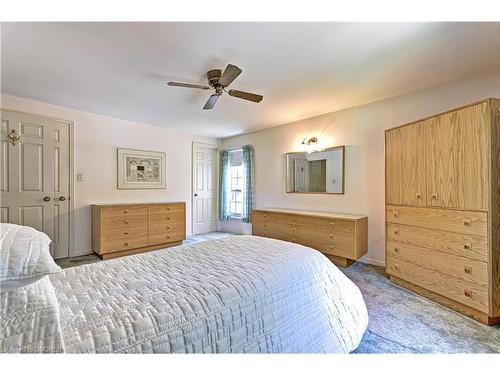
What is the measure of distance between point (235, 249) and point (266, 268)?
17.8 inches

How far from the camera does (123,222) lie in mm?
3633

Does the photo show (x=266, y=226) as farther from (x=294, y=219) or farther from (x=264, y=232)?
(x=294, y=219)

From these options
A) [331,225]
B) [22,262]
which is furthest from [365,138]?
[22,262]

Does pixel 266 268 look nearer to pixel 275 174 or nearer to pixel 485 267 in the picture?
pixel 485 267

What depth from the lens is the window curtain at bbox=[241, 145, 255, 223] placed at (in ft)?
16.3

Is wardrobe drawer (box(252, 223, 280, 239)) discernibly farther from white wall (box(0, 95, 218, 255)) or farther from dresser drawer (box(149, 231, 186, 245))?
white wall (box(0, 95, 218, 255))

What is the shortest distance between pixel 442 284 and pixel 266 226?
8.20ft

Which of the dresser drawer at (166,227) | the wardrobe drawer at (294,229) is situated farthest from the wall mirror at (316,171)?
the dresser drawer at (166,227)

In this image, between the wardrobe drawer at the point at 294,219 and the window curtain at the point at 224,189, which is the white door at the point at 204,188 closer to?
the window curtain at the point at 224,189

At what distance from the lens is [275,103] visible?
329cm

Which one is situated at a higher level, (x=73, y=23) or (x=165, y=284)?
(x=73, y=23)

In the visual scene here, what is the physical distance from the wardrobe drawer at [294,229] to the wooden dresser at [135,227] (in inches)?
73.6
